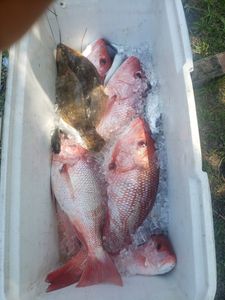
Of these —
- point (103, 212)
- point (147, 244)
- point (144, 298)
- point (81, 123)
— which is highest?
point (81, 123)

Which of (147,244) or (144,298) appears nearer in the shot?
(144,298)

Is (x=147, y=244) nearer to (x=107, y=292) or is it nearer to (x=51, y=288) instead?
(x=107, y=292)

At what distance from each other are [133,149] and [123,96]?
9.8 inches

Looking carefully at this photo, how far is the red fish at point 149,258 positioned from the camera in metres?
1.30

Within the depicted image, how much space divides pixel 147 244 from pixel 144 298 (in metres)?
0.25

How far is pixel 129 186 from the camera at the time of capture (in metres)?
1.34

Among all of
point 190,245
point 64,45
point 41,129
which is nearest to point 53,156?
point 41,129

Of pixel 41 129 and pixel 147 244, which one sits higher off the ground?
pixel 41 129

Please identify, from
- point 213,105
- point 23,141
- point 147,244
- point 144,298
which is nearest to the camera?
point 144,298

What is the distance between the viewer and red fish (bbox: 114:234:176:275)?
130cm

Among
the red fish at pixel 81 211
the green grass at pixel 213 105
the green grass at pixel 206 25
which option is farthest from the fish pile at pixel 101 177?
the green grass at pixel 206 25

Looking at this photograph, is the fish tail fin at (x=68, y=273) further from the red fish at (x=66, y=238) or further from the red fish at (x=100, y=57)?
the red fish at (x=100, y=57)

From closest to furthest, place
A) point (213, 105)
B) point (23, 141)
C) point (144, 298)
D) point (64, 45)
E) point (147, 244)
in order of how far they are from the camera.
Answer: point (144, 298) → point (23, 141) → point (147, 244) → point (64, 45) → point (213, 105)

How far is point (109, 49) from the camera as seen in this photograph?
5.34ft
